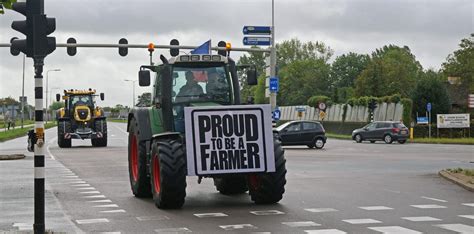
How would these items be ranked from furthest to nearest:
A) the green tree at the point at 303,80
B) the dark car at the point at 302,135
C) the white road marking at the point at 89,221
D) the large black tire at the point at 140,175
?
the green tree at the point at 303,80, the dark car at the point at 302,135, the large black tire at the point at 140,175, the white road marking at the point at 89,221

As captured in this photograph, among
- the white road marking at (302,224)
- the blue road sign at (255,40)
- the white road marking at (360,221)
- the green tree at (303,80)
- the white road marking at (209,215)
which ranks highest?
the green tree at (303,80)

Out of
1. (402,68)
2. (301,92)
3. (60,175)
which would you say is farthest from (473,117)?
(301,92)

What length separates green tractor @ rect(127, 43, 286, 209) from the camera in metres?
11.9

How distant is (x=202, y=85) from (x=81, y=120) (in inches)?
1012

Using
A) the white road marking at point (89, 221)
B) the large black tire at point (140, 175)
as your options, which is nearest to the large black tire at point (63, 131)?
the large black tire at point (140, 175)

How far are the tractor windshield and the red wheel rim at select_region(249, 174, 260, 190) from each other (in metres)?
1.43

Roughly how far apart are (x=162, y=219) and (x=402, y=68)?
92.0 meters

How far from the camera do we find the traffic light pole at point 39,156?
9336 mm

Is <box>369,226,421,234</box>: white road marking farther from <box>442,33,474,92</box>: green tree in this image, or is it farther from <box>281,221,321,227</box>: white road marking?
<box>442,33,474,92</box>: green tree

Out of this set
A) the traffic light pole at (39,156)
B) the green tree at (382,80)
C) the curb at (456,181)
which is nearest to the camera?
the traffic light pole at (39,156)

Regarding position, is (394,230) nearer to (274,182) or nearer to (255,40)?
(274,182)

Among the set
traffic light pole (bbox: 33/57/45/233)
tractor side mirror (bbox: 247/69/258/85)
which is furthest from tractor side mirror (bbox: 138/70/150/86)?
traffic light pole (bbox: 33/57/45/233)

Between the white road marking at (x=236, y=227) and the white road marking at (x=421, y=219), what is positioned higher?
the white road marking at (x=421, y=219)

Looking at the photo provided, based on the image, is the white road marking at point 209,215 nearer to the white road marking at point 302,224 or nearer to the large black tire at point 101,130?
the white road marking at point 302,224
